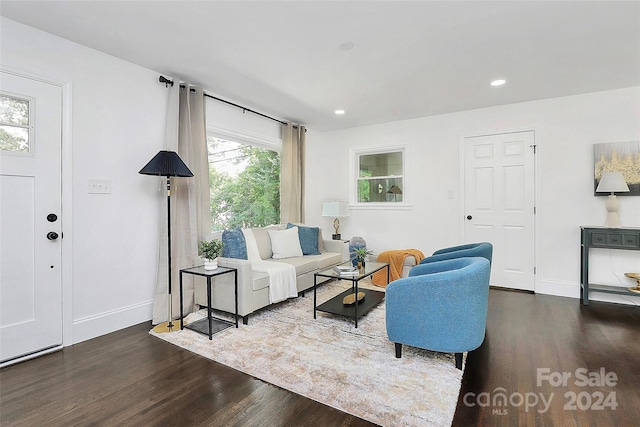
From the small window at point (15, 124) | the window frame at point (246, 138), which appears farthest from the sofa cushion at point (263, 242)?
the small window at point (15, 124)

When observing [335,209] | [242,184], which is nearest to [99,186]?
[242,184]

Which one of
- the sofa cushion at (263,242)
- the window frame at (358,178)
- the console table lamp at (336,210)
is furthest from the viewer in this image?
the console table lamp at (336,210)

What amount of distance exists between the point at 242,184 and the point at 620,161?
470 centimetres

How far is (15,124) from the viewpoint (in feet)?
7.88

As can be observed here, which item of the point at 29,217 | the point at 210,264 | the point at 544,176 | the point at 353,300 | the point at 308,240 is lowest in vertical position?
the point at 353,300

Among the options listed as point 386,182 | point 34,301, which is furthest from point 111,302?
point 386,182

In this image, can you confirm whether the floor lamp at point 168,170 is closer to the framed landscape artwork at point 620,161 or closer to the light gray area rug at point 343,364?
the light gray area rug at point 343,364

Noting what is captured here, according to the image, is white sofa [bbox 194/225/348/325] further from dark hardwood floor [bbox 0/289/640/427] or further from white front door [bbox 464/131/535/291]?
white front door [bbox 464/131/535/291]

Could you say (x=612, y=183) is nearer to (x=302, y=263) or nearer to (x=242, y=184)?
(x=302, y=263)

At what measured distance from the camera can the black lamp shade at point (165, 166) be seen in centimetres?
283

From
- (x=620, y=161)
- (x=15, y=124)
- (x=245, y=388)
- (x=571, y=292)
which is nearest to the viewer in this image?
(x=245, y=388)

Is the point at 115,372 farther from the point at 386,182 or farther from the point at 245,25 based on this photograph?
the point at 386,182

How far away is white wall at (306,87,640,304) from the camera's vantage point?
12.4 feet

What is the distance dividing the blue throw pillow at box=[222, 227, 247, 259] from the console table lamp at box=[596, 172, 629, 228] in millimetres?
4155
